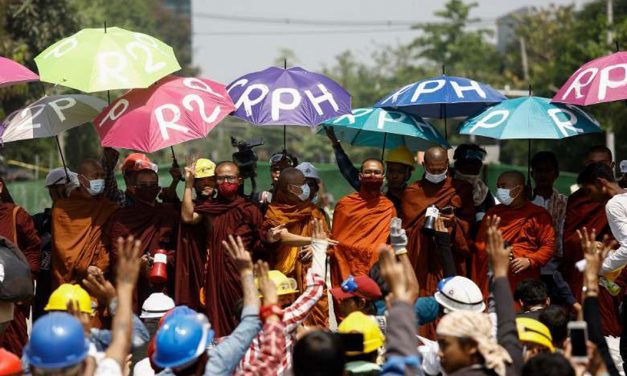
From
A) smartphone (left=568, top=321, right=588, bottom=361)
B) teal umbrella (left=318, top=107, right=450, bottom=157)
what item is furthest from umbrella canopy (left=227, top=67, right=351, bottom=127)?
smartphone (left=568, top=321, right=588, bottom=361)

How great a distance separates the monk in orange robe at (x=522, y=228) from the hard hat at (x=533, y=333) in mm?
2637

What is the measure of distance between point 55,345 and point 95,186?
4191 mm

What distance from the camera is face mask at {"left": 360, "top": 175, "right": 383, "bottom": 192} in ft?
28.1

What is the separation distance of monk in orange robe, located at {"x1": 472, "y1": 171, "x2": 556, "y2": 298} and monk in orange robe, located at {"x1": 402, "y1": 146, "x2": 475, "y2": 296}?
210 mm

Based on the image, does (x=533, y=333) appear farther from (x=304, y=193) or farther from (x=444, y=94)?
(x=444, y=94)

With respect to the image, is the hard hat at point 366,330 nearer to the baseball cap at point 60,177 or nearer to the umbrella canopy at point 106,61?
→ the umbrella canopy at point 106,61

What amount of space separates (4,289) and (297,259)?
2.34m

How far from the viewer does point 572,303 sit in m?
8.32

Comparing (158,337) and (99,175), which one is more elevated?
(99,175)

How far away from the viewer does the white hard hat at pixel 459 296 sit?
6070 millimetres

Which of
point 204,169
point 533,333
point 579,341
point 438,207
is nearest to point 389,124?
point 438,207

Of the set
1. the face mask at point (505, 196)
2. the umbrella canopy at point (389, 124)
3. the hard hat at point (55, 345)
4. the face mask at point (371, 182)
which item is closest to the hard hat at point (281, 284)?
the face mask at point (371, 182)

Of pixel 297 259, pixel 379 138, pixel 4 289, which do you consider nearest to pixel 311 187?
pixel 297 259

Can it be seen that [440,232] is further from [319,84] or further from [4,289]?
[4,289]
